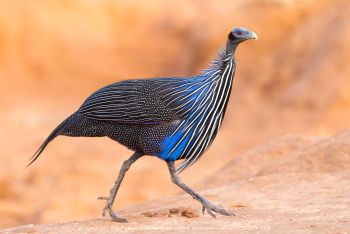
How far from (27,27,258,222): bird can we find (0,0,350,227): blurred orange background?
654 centimetres

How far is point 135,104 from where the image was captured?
677cm

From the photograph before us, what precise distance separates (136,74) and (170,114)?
18784 mm

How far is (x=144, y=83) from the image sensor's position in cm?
688

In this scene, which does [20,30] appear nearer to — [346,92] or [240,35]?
[346,92]

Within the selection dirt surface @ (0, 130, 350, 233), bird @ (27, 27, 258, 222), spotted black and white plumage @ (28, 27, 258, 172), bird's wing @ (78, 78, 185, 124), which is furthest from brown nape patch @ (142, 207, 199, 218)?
bird's wing @ (78, 78, 185, 124)

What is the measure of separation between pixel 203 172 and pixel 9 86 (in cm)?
925

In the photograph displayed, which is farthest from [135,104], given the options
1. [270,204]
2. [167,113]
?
[270,204]

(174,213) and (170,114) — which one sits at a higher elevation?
(170,114)

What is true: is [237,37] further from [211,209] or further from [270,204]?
[270,204]

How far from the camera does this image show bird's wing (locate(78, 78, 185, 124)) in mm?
6758

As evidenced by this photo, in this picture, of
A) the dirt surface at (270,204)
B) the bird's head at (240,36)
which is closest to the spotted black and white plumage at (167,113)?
the bird's head at (240,36)

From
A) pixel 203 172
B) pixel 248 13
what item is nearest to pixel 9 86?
pixel 248 13

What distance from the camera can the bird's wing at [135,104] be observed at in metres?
6.76

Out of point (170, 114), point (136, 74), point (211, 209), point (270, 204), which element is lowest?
point (211, 209)
